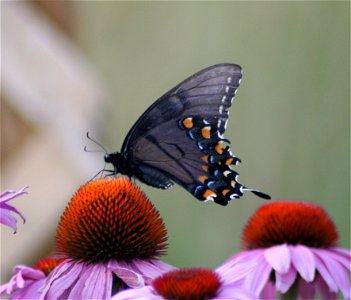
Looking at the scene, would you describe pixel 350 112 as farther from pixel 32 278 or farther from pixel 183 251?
pixel 32 278

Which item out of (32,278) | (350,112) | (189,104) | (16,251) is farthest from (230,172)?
(350,112)

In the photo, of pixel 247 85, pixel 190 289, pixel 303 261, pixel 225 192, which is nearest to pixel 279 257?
pixel 303 261

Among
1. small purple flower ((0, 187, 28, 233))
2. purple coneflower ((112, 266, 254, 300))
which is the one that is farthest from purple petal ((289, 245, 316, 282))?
small purple flower ((0, 187, 28, 233))

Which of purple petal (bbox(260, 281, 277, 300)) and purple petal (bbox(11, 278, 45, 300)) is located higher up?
purple petal (bbox(11, 278, 45, 300))

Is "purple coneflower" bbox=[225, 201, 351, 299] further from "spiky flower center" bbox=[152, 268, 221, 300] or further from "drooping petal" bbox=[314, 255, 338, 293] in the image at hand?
"spiky flower center" bbox=[152, 268, 221, 300]

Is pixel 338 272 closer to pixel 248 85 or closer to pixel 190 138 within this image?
pixel 190 138

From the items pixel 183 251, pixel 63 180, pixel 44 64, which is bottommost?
pixel 183 251
